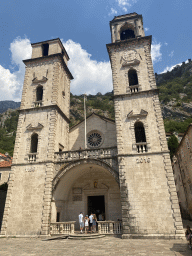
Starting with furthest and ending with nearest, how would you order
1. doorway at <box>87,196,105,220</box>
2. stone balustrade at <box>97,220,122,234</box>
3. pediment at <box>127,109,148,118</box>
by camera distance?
doorway at <box>87,196,105,220</box> → pediment at <box>127,109,148,118</box> → stone balustrade at <box>97,220,122,234</box>

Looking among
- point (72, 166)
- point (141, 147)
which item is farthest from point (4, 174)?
A: point (141, 147)

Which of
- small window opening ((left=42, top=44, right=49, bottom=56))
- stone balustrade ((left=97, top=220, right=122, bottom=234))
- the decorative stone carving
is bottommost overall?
stone balustrade ((left=97, top=220, right=122, bottom=234))

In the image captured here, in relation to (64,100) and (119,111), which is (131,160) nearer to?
(119,111)

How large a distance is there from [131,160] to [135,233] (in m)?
4.74

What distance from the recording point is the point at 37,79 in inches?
738

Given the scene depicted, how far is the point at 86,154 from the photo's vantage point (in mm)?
14789

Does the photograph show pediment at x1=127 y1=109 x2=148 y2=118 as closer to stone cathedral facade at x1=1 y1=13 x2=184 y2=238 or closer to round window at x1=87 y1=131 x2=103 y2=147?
stone cathedral facade at x1=1 y1=13 x2=184 y2=238

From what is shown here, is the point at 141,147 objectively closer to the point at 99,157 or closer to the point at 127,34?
the point at 99,157

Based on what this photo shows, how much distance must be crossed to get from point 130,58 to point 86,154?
1023 centimetres

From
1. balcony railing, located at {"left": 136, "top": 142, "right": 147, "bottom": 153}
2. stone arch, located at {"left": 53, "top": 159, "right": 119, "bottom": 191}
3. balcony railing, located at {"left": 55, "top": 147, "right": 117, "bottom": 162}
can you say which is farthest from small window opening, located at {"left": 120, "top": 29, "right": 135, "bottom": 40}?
stone arch, located at {"left": 53, "top": 159, "right": 119, "bottom": 191}

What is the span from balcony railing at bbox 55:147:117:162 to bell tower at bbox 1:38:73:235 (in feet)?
2.44

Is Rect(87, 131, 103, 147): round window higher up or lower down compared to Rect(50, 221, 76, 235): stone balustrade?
higher up

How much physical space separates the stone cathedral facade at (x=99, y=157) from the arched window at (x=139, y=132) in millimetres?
82

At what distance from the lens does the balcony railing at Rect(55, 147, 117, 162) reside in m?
14.5
